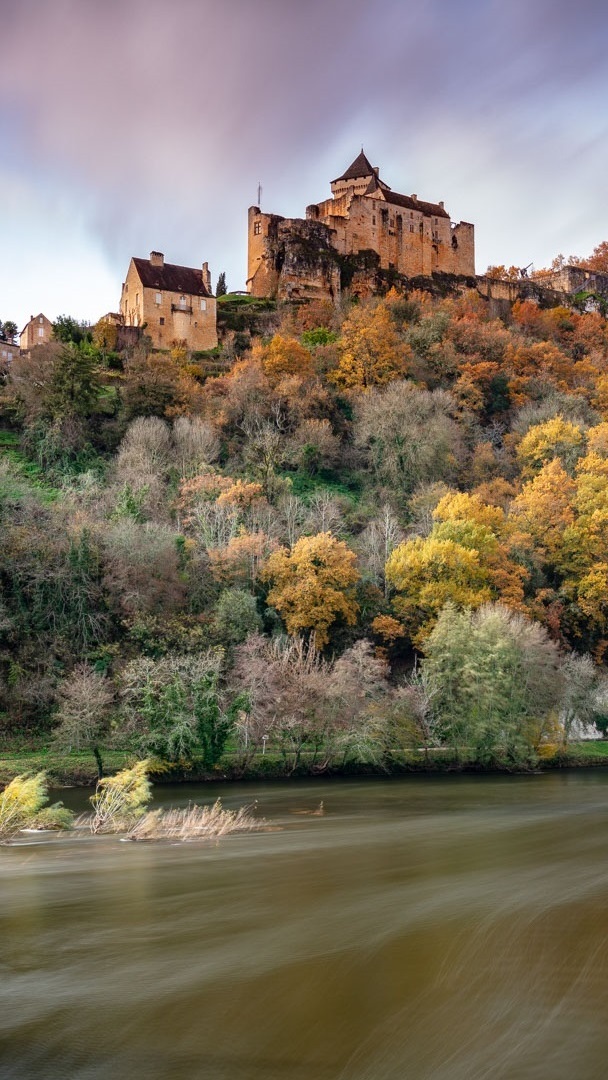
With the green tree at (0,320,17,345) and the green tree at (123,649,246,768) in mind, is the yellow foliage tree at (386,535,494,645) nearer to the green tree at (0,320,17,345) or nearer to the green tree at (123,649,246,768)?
the green tree at (123,649,246,768)

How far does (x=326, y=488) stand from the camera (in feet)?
198

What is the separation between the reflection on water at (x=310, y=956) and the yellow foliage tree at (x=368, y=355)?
4531 cm

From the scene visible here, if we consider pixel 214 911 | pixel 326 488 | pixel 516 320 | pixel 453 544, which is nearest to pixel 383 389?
pixel 326 488

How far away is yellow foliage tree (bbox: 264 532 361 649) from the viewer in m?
42.4

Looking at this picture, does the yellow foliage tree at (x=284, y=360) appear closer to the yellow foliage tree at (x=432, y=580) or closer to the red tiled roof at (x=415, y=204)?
the yellow foliage tree at (x=432, y=580)

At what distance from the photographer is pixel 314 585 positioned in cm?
4247

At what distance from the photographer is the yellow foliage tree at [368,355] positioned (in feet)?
218

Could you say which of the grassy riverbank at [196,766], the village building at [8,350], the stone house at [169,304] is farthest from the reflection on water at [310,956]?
the village building at [8,350]

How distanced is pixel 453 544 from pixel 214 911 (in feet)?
99.4

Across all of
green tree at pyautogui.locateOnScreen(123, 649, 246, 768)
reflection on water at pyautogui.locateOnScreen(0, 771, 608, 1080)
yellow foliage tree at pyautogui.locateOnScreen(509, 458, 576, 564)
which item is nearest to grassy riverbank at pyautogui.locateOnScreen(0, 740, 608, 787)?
green tree at pyautogui.locateOnScreen(123, 649, 246, 768)

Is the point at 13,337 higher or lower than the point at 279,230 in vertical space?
lower

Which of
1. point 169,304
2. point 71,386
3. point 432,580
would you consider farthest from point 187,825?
point 169,304

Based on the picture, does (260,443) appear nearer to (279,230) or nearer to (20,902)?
(279,230)

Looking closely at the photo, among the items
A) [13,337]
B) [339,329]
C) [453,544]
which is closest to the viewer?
[453,544]
